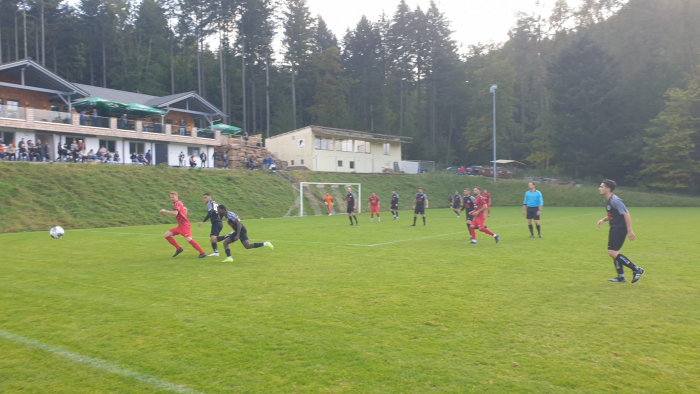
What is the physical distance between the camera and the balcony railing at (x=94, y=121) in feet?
115

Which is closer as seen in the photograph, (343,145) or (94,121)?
(94,121)

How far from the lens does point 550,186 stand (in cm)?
4962

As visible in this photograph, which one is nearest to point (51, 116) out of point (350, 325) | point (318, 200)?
point (318, 200)

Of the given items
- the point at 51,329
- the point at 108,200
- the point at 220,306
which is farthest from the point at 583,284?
the point at 108,200

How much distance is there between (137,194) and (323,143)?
23.2 m

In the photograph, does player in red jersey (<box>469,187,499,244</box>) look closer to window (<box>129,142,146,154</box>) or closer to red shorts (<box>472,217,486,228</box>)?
red shorts (<box>472,217,486,228</box>)

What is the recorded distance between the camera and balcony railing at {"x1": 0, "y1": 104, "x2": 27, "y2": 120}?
30641 mm

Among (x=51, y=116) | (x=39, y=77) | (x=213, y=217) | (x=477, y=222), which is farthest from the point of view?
(x=39, y=77)

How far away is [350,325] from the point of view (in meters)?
6.06

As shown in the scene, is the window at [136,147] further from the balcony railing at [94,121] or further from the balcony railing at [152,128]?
the balcony railing at [94,121]

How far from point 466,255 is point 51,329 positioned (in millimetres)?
9391

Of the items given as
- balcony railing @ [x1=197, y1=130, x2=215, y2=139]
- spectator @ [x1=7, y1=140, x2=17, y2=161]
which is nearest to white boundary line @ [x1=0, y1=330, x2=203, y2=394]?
spectator @ [x1=7, y1=140, x2=17, y2=161]

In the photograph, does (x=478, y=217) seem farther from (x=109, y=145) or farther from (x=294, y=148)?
(x=294, y=148)

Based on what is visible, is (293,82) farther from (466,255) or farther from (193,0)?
(466,255)
